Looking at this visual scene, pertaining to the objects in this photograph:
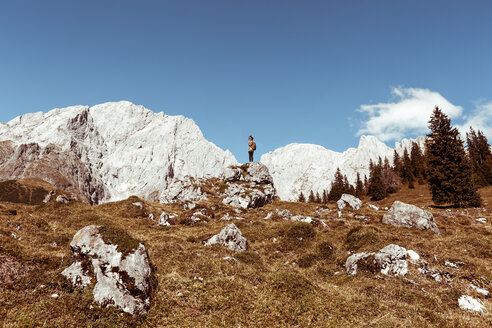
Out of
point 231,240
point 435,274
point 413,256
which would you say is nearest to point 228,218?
point 231,240

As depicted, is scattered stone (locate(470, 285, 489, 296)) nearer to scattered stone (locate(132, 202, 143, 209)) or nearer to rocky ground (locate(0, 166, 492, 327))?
rocky ground (locate(0, 166, 492, 327))

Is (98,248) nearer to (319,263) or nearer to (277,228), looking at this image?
(319,263)

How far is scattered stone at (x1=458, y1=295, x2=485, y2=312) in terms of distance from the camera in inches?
440

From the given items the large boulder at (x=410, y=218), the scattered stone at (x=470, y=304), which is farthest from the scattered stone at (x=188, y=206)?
the scattered stone at (x=470, y=304)

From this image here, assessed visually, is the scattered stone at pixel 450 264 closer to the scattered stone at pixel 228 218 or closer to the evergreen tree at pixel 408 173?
the scattered stone at pixel 228 218

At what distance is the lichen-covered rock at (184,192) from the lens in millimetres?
51406

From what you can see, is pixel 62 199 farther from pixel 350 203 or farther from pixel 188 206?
pixel 350 203

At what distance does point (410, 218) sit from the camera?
25922mm

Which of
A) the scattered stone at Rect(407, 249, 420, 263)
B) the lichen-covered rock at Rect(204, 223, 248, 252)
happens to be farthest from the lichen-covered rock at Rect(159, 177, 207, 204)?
the scattered stone at Rect(407, 249, 420, 263)

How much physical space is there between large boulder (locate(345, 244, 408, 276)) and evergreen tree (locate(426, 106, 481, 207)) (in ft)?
122

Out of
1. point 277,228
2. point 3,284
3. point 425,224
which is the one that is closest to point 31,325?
point 3,284

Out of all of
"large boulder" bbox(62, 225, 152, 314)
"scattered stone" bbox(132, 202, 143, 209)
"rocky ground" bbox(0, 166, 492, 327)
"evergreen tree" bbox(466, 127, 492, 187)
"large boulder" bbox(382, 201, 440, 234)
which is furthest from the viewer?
"evergreen tree" bbox(466, 127, 492, 187)

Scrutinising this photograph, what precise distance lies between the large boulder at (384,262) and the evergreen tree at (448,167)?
37079mm

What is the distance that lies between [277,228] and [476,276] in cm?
1651
